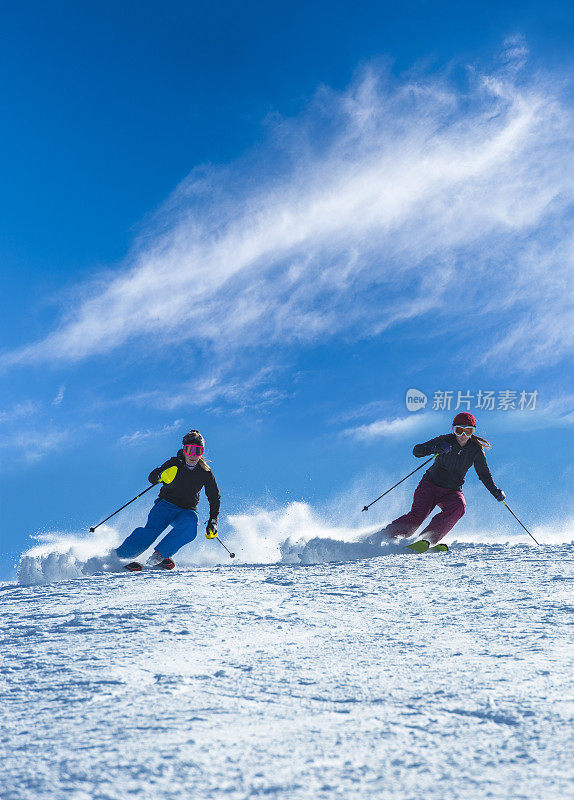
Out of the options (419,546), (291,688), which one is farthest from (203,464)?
(291,688)

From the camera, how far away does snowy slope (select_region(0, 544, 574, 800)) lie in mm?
2299

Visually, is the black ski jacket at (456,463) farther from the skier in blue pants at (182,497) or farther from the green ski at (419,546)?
the skier in blue pants at (182,497)

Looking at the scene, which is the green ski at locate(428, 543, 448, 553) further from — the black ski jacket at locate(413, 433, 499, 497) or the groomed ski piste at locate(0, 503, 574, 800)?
the groomed ski piste at locate(0, 503, 574, 800)

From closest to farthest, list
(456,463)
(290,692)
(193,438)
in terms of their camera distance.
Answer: (290,692) < (193,438) < (456,463)

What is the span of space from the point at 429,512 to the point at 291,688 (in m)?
6.15

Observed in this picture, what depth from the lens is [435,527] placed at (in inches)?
346

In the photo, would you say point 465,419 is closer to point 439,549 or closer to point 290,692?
point 439,549

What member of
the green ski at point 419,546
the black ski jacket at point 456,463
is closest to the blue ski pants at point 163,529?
the green ski at point 419,546

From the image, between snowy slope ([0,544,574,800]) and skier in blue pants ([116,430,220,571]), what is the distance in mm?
2199

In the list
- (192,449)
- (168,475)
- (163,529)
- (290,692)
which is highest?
(192,449)

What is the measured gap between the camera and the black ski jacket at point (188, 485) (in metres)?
8.32

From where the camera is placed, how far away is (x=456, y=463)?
29.5 ft

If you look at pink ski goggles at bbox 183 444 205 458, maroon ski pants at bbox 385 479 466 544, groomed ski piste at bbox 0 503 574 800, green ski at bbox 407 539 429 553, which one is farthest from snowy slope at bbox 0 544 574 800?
maroon ski pants at bbox 385 479 466 544

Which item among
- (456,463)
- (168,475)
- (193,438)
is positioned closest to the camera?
(168,475)
